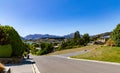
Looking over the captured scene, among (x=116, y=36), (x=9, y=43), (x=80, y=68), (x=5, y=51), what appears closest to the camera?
(x=80, y=68)

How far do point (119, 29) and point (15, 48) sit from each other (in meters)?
27.5

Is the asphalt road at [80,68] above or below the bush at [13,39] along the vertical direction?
below

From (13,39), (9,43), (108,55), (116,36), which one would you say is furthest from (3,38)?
(116,36)

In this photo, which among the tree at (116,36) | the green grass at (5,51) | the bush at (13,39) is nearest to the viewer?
the green grass at (5,51)

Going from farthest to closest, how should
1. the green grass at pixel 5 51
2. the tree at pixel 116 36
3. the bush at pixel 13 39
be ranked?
the tree at pixel 116 36, the bush at pixel 13 39, the green grass at pixel 5 51

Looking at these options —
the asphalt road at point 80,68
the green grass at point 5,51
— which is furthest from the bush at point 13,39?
the asphalt road at point 80,68

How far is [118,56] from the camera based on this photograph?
108ft

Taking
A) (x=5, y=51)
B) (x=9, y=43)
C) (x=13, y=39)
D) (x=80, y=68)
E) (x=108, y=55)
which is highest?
(x=13, y=39)

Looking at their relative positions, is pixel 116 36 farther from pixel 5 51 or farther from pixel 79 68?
pixel 79 68

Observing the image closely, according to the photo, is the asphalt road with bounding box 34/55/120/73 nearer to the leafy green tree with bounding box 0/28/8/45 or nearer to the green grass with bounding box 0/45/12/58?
the green grass with bounding box 0/45/12/58

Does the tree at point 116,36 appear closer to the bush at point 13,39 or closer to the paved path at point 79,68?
the paved path at point 79,68

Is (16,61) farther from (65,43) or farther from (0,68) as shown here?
(65,43)

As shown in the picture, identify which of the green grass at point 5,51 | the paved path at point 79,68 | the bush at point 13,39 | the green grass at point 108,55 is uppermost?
the bush at point 13,39

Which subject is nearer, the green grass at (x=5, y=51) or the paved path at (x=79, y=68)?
the paved path at (x=79, y=68)
